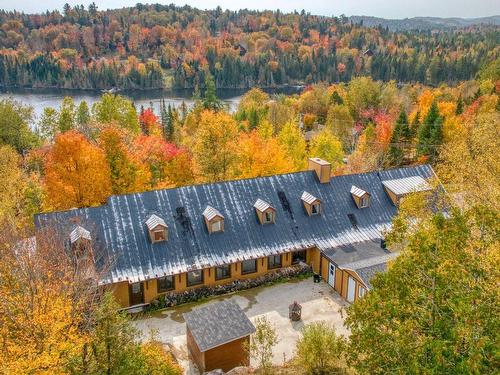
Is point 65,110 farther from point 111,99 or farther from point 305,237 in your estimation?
point 305,237

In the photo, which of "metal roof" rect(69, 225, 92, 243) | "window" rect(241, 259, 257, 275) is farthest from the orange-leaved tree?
"window" rect(241, 259, 257, 275)

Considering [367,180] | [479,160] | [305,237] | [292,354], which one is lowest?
[292,354]

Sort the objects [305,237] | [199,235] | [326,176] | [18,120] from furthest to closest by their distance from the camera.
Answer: [18,120] < [326,176] < [305,237] < [199,235]

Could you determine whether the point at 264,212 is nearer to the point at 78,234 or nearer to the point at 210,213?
the point at 210,213

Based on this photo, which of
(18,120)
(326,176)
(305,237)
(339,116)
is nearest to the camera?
(305,237)

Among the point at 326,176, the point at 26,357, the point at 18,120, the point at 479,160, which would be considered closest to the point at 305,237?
the point at 326,176

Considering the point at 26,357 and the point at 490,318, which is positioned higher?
the point at 490,318
